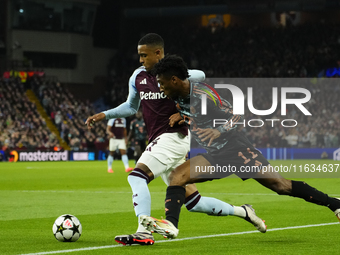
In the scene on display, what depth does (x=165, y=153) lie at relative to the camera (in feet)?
21.5

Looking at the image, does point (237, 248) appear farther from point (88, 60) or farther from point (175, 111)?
point (88, 60)

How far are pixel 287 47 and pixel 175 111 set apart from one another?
35863 millimetres

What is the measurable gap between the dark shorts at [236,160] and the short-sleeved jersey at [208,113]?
7cm

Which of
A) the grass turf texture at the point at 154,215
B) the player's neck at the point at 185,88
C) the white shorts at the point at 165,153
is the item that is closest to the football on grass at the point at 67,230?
the grass turf texture at the point at 154,215

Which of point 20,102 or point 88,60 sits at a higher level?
point 88,60

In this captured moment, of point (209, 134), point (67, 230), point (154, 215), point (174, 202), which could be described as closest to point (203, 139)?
point (209, 134)

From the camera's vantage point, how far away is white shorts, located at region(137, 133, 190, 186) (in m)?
6.54

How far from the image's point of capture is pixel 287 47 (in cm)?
4153

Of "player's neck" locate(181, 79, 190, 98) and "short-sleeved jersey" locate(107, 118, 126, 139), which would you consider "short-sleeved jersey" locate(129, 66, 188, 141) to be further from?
"short-sleeved jersey" locate(107, 118, 126, 139)

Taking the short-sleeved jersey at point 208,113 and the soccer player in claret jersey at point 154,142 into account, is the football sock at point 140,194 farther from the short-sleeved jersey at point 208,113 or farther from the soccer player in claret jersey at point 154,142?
the short-sleeved jersey at point 208,113

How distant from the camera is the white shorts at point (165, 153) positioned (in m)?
6.54

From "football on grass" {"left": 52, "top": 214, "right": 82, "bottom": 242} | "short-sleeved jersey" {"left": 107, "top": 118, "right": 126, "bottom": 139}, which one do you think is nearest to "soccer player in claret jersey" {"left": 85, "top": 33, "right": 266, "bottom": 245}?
"football on grass" {"left": 52, "top": 214, "right": 82, "bottom": 242}

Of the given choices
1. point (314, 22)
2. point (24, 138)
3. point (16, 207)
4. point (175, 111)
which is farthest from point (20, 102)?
point (175, 111)

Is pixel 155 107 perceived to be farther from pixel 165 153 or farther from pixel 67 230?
pixel 67 230
